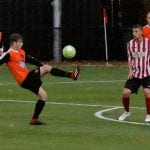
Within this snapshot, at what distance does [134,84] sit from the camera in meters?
15.7

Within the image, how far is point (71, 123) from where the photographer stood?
15.1m

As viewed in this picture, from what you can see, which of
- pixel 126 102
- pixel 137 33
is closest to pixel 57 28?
pixel 126 102

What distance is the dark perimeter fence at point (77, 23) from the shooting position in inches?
1390

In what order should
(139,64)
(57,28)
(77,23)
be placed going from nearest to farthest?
(139,64) < (57,28) < (77,23)

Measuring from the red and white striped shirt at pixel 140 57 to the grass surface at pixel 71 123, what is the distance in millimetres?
933

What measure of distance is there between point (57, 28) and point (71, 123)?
20.0 m

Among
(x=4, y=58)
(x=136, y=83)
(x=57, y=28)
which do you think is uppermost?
(x=4, y=58)

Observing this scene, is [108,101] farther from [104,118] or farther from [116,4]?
[116,4]

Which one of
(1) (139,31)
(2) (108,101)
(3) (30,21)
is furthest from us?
(3) (30,21)

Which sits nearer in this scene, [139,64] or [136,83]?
[139,64]

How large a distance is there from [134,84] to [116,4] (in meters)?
20.7

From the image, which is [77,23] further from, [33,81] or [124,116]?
[33,81]

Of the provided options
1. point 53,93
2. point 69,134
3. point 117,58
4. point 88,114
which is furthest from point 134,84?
point 117,58

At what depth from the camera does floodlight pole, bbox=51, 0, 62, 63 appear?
34.6 metres
